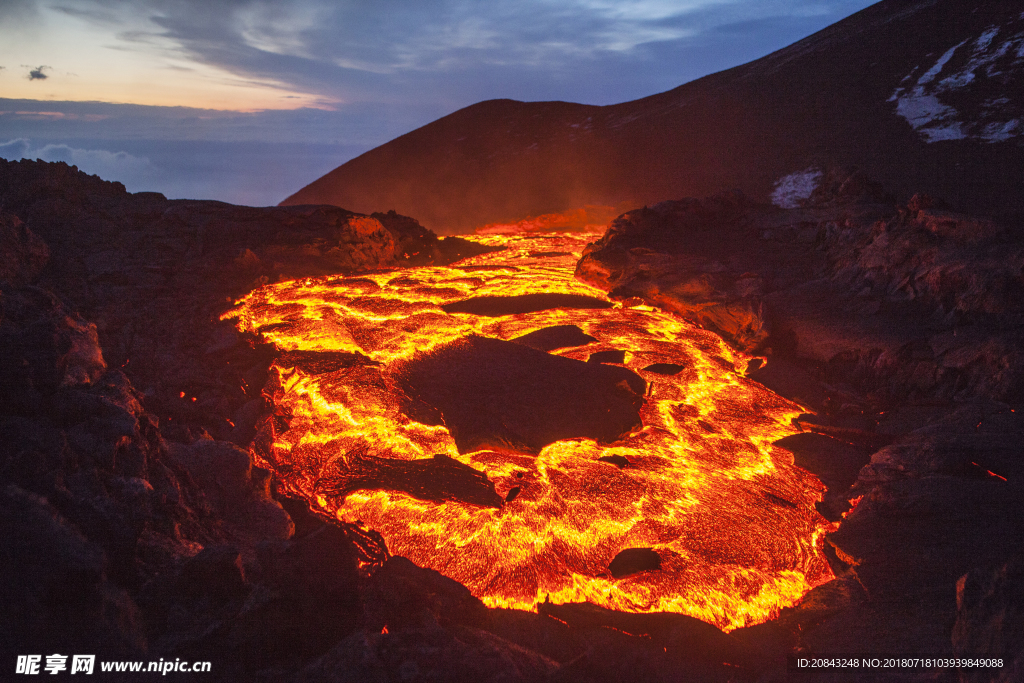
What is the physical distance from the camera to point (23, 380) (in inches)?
121

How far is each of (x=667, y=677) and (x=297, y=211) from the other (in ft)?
39.3

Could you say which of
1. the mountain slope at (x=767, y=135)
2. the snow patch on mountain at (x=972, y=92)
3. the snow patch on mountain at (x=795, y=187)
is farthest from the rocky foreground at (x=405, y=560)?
the snow patch on mountain at (x=972, y=92)

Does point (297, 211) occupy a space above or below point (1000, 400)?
above

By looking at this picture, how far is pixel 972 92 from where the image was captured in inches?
638

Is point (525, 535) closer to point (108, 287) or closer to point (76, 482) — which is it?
point (76, 482)

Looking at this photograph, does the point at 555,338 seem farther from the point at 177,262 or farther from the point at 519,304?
the point at 177,262

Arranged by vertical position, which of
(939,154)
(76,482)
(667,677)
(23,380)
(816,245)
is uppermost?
(939,154)

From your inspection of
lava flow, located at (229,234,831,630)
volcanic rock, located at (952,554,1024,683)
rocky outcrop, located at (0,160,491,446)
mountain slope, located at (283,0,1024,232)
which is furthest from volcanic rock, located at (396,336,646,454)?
mountain slope, located at (283,0,1024,232)

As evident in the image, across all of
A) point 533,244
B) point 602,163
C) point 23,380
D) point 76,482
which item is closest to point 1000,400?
point 76,482

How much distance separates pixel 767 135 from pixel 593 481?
2120 cm

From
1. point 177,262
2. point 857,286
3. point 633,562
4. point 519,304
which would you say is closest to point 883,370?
point 857,286

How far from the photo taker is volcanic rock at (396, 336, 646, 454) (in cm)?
460

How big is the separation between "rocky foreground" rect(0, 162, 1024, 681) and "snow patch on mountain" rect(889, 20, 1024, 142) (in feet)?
41.0

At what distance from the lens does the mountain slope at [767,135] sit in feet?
51.0
